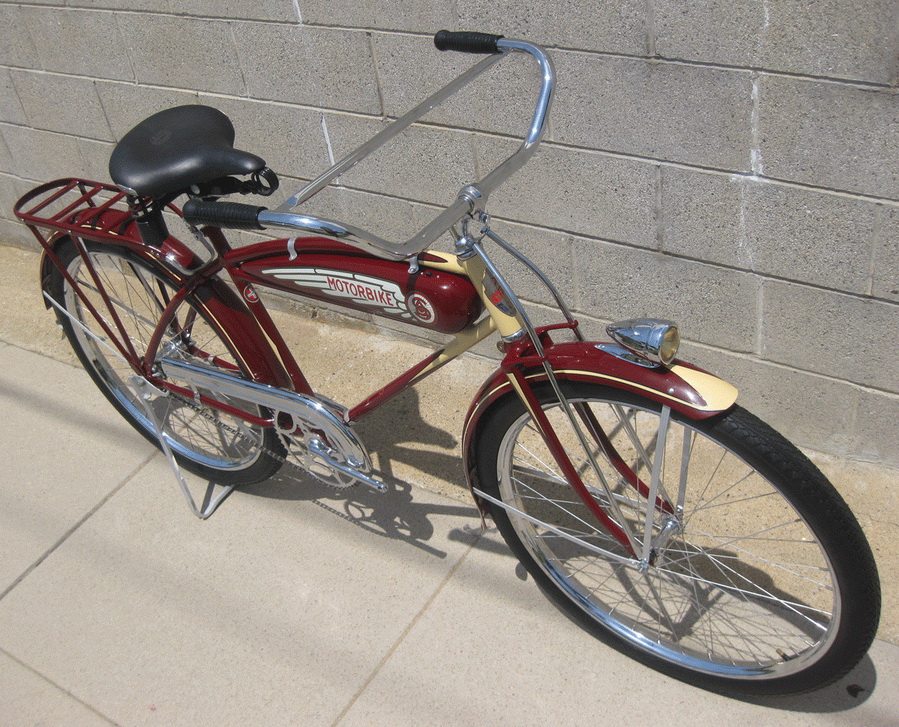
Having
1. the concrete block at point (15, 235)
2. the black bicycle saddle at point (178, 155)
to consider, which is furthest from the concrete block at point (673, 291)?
the concrete block at point (15, 235)

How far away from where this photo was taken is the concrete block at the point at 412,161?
9.91ft

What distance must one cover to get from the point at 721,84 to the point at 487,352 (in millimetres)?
1413

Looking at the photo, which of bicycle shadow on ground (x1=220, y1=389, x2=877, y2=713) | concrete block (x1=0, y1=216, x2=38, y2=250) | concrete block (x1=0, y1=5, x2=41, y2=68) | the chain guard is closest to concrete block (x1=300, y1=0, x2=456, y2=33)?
the chain guard

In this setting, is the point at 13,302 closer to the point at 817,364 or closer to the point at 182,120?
the point at 182,120

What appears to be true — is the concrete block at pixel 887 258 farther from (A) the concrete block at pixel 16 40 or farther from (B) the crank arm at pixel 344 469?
(A) the concrete block at pixel 16 40

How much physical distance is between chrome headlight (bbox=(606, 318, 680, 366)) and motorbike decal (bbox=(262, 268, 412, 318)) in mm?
536

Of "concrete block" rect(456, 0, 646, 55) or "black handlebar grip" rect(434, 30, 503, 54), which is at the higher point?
"black handlebar grip" rect(434, 30, 503, 54)

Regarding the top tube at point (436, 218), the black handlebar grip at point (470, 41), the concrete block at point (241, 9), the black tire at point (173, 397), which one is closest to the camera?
the top tube at point (436, 218)

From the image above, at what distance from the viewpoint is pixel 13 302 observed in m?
4.38

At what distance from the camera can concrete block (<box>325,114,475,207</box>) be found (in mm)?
3021

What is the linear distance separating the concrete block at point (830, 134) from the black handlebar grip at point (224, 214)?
4.31 ft

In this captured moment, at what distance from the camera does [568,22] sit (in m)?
2.53

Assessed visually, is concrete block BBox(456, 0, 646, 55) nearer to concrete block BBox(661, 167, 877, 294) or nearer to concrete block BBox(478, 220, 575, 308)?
concrete block BBox(661, 167, 877, 294)

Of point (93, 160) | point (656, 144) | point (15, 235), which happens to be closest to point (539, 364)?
point (656, 144)
